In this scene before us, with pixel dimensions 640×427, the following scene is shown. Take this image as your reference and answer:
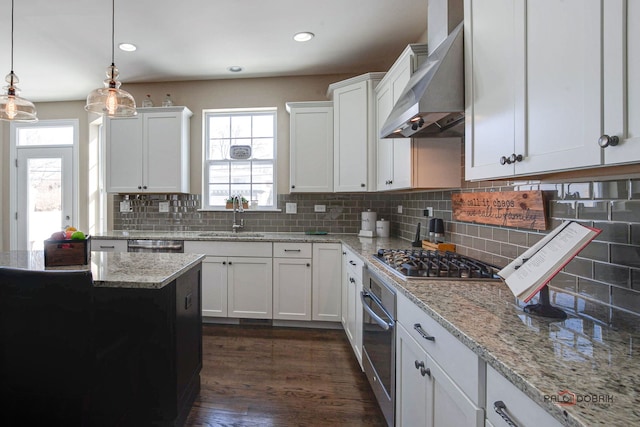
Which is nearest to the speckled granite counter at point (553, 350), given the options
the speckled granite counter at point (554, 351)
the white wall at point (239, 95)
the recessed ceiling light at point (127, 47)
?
the speckled granite counter at point (554, 351)

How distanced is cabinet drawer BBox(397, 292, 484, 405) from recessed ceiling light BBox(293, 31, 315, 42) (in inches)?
99.7

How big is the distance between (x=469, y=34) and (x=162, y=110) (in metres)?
3.34

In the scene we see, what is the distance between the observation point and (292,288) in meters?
3.07

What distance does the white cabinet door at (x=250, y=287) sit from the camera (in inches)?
122

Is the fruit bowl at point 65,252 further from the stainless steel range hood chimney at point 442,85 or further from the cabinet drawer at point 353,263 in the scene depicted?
the stainless steel range hood chimney at point 442,85

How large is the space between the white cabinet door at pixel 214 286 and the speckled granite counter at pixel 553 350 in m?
2.38

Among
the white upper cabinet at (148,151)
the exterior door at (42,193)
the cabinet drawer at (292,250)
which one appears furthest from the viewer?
the exterior door at (42,193)

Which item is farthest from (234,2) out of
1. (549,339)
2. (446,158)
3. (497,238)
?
(549,339)

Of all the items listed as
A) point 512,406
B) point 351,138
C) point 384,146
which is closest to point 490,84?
point 512,406

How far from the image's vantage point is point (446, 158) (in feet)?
6.85

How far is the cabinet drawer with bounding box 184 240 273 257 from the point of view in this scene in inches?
122

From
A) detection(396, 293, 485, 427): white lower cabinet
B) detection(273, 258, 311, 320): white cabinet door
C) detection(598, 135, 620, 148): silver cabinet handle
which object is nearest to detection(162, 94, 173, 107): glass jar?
detection(273, 258, 311, 320): white cabinet door

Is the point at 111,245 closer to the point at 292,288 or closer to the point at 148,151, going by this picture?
the point at 148,151

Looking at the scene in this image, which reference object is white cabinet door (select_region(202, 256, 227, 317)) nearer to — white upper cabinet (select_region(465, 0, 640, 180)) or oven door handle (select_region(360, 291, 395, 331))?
oven door handle (select_region(360, 291, 395, 331))
